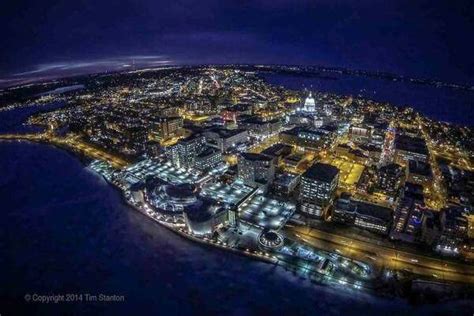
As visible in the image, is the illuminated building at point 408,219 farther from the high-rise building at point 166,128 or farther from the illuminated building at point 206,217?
the high-rise building at point 166,128

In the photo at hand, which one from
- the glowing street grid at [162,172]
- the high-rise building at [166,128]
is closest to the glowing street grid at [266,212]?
the glowing street grid at [162,172]

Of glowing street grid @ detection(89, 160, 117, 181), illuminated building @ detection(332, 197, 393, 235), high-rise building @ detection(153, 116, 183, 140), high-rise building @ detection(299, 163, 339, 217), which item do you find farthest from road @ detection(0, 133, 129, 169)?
illuminated building @ detection(332, 197, 393, 235)

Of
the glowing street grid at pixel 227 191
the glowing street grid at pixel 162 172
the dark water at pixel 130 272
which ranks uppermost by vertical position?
the glowing street grid at pixel 162 172

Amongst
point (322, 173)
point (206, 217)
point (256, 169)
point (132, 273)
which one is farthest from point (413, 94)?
point (132, 273)

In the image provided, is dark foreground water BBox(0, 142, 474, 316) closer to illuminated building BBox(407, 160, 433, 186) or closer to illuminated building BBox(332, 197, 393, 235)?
illuminated building BBox(332, 197, 393, 235)

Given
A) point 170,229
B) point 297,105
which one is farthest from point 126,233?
point 297,105

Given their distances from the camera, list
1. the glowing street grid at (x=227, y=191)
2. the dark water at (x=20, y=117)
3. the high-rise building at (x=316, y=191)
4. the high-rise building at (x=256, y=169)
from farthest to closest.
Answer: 1. the dark water at (x=20, y=117)
2. the high-rise building at (x=256, y=169)
3. the glowing street grid at (x=227, y=191)
4. the high-rise building at (x=316, y=191)
